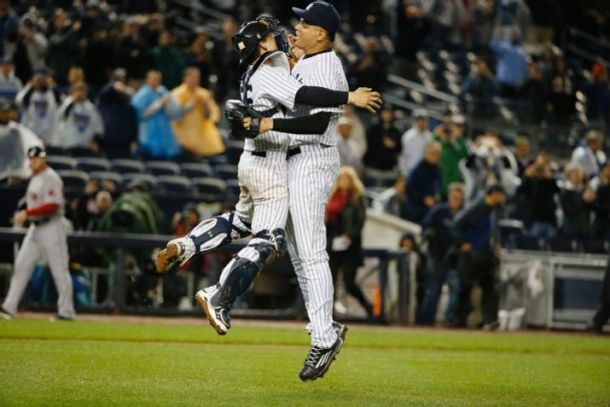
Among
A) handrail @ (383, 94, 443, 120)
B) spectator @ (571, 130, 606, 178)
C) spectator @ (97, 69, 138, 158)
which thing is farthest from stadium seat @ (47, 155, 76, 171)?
spectator @ (571, 130, 606, 178)

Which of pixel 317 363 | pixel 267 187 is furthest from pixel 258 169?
pixel 317 363

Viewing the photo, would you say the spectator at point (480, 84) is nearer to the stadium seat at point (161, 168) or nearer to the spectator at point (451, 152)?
the spectator at point (451, 152)

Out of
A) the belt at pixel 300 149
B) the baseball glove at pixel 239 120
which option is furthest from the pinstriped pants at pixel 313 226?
the baseball glove at pixel 239 120

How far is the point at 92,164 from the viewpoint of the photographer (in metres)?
19.6

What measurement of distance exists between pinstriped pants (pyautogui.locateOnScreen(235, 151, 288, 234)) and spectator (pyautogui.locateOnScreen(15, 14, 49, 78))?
11.9m

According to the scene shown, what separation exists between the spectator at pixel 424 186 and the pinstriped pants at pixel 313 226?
445 inches

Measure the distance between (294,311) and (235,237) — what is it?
9.16 metres

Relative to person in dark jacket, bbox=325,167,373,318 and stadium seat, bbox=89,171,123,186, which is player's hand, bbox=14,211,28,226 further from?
person in dark jacket, bbox=325,167,373,318

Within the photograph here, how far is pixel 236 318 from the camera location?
18422 millimetres

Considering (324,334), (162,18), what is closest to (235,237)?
(324,334)

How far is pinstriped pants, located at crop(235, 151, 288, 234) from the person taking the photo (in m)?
9.06

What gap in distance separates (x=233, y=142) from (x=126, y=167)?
2724mm

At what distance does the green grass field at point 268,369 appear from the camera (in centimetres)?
844

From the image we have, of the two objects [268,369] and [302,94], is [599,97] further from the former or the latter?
[302,94]
